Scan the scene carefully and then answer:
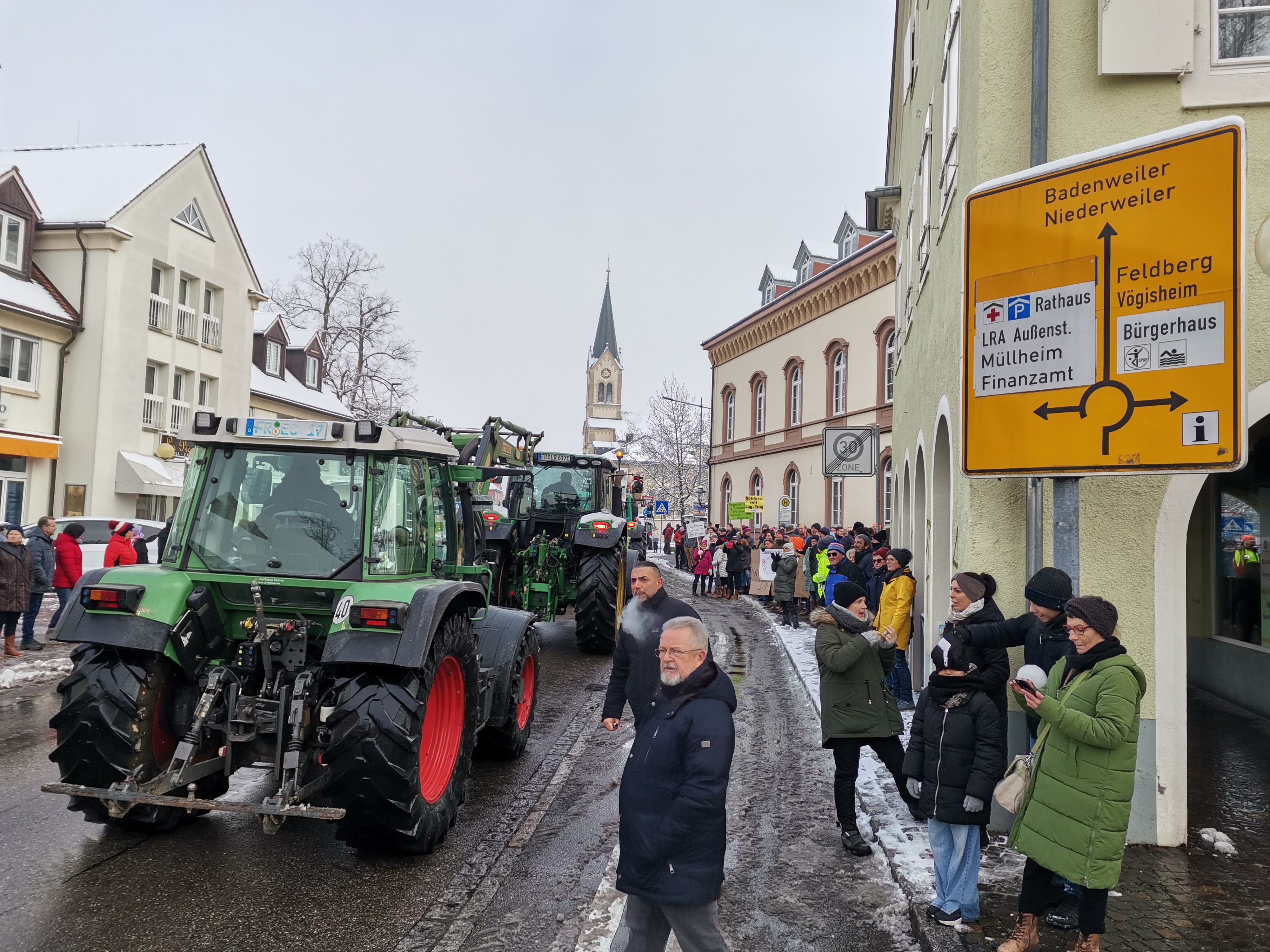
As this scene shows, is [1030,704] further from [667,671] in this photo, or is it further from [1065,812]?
[667,671]

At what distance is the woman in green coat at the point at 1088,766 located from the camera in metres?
3.83

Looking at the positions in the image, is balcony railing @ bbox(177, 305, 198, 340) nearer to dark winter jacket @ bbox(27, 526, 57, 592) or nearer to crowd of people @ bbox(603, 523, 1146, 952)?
dark winter jacket @ bbox(27, 526, 57, 592)

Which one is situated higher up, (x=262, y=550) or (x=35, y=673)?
(x=262, y=550)

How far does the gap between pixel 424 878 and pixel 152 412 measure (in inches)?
940

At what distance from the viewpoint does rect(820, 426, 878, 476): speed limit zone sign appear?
45.4ft

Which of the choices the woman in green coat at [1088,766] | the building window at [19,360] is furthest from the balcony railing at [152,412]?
the woman in green coat at [1088,766]

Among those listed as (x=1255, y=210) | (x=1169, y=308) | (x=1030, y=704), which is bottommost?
(x=1030, y=704)

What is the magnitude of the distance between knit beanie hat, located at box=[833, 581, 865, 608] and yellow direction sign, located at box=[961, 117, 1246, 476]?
0.93 m

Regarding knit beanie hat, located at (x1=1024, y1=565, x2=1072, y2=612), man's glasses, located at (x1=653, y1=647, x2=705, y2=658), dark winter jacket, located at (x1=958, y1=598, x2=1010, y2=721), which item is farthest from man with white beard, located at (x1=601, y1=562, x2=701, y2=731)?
man's glasses, located at (x1=653, y1=647, x2=705, y2=658)

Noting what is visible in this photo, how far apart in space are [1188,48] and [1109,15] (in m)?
0.52

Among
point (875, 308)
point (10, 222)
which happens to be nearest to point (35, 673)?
point (10, 222)

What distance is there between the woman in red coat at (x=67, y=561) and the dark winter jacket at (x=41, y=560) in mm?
67

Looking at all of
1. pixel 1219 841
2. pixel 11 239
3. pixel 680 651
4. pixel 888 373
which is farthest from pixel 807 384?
pixel 680 651

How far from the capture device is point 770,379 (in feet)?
121
